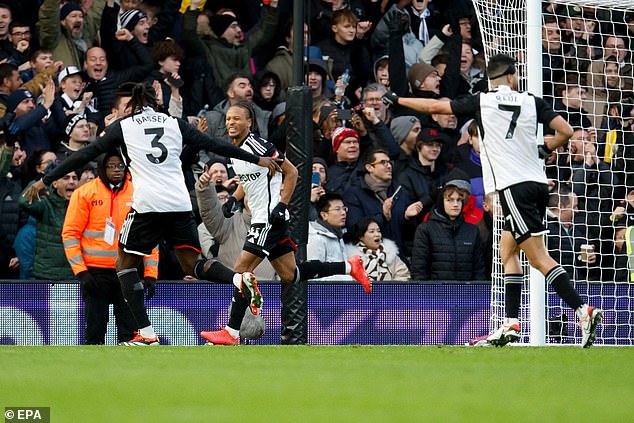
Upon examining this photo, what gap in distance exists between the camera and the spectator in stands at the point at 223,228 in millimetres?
13070

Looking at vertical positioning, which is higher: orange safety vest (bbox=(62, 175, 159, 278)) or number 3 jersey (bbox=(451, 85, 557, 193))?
number 3 jersey (bbox=(451, 85, 557, 193))

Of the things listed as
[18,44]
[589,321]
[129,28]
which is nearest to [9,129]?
[18,44]

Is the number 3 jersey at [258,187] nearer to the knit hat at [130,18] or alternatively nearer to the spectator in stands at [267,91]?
the spectator in stands at [267,91]

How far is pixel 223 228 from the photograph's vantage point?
1335 centimetres

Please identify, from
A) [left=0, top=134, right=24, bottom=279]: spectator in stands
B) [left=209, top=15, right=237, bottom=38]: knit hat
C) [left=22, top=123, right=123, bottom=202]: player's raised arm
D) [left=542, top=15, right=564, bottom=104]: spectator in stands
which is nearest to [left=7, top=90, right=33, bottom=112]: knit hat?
[left=0, top=134, right=24, bottom=279]: spectator in stands

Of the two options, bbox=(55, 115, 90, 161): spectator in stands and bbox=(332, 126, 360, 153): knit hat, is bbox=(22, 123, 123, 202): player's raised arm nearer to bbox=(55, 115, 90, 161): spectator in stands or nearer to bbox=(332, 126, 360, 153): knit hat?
bbox=(55, 115, 90, 161): spectator in stands

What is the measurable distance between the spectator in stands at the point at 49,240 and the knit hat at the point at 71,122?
3.50 feet

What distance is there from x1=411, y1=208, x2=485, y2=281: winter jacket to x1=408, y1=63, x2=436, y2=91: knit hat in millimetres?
2553

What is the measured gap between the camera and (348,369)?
732 centimetres

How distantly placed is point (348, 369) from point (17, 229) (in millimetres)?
6907

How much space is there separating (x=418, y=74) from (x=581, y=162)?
2511 mm

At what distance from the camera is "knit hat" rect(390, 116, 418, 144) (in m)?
15.4

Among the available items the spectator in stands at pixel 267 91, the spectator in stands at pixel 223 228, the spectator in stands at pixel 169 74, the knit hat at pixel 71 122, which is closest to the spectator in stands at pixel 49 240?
the knit hat at pixel 71 122

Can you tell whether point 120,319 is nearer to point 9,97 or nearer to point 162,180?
point 162,180
